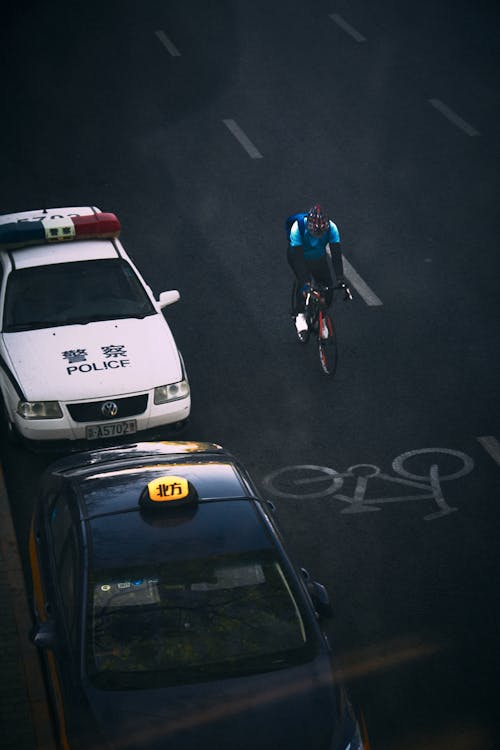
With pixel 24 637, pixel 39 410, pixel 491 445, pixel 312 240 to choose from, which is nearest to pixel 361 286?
pixel 312 240

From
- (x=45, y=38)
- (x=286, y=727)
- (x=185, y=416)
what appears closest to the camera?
(x=286, y=727)

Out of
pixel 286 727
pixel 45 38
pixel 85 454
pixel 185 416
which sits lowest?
pixel 45 38

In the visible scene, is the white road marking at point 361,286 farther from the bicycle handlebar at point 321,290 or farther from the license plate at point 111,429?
the license plate at point 111,429

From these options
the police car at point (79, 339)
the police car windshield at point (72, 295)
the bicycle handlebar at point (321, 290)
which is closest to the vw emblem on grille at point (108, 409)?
the police car at point (79, 339)

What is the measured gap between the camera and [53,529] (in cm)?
847

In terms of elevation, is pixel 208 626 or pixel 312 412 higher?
pixel 208 626

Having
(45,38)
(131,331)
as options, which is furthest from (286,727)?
(45,38)

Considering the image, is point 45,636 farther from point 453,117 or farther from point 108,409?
point 453,117

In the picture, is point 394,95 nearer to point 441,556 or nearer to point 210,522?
point 441,556

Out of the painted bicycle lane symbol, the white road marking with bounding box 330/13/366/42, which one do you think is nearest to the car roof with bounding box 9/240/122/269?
the painted bicycle lane symbol

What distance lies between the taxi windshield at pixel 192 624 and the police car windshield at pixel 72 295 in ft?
17.7

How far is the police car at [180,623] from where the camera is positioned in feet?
21.7

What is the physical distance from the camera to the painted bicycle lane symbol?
35.9ft

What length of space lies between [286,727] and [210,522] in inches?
66.0
